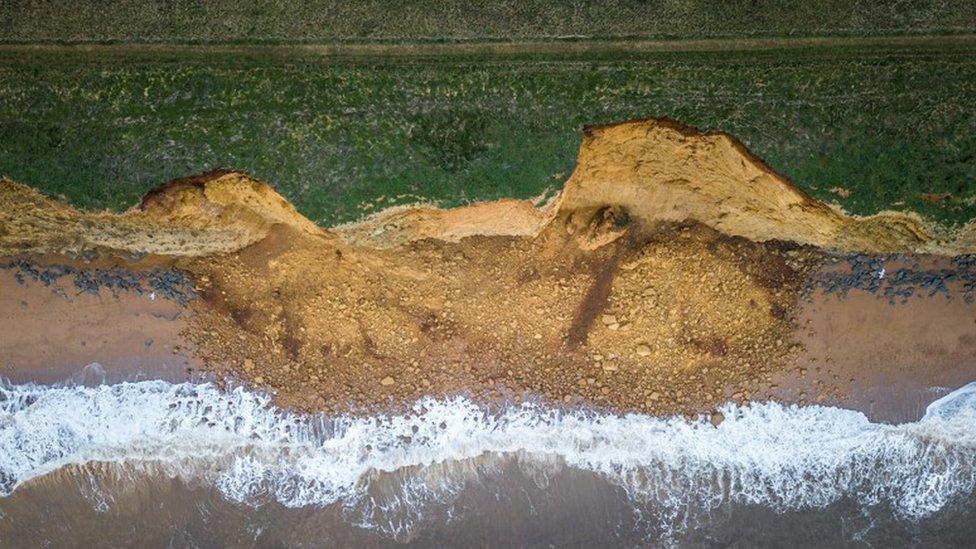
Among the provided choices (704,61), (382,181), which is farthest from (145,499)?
(704,61)

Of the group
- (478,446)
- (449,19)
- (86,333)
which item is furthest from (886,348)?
(86,333)

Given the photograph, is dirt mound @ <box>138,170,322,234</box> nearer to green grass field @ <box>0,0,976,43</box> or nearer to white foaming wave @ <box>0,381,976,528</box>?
green grass field @ <box>0,0,976,43</box>

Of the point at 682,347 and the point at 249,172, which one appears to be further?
the point at 682,347

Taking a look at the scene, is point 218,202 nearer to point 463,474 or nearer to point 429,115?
point 429,115

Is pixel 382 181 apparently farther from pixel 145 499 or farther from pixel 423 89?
pixel 145 499

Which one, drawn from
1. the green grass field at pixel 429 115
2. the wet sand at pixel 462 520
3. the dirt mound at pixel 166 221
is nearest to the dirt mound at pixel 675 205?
the green grass field at pixel 429 115

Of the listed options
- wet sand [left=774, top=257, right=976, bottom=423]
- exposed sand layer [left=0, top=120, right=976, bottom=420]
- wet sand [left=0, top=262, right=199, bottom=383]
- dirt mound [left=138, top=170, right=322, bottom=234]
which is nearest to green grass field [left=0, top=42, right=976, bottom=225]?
dirt mound [left=138, top=170, right=322, bottom=234]
